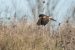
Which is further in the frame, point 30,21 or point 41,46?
point 30,21

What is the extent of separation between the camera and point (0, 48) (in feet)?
20.7

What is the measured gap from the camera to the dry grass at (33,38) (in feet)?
21.0

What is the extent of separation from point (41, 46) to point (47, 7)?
3050mm

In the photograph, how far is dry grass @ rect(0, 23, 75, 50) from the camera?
6.42 meters

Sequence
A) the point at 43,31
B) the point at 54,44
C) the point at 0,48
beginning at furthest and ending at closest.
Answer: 1. the point at 43,31
2. the point at 54,44
3. the point at 0,48

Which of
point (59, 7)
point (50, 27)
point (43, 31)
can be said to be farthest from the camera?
point (59, 7)

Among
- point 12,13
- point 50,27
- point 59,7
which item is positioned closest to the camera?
point 50,27

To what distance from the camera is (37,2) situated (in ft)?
31.5

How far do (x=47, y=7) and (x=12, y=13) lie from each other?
112 cm

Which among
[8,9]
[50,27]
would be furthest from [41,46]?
[8,9]

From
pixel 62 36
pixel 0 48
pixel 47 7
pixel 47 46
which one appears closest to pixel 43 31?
pixel 62 36

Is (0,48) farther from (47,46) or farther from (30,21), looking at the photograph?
(30,21)

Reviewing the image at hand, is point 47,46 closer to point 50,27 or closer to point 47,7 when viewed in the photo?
point 50,27

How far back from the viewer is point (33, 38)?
6.75 metres
